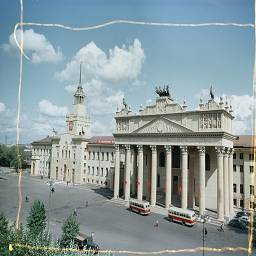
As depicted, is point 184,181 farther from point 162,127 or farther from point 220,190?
point 162,127

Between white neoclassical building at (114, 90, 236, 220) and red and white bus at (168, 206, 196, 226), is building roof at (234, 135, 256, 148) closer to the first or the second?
white neoclassical building at (114, 90, 236, 220)

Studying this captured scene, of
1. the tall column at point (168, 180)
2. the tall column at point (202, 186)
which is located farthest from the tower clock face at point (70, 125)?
the tall column at point (202, 186)

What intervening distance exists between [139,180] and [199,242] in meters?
16.5

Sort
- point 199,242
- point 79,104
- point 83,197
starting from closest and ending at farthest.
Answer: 1. point 199,242
2. point 83,197
3. point 79,104

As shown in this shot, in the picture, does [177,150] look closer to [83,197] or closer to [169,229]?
[169,229]

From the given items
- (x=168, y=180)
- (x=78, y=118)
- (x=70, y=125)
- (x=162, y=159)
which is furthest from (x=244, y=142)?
(x=70, y=125)

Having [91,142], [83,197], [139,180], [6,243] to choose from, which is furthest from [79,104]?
[6,243]

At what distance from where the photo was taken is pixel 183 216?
106ft

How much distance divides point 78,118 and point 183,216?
42.8 meters

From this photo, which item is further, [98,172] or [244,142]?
[98,172]

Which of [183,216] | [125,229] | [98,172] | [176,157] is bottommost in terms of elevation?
[125,229]

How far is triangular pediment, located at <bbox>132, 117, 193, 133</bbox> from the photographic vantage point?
3731 centimetres

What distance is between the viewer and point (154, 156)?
130 ft

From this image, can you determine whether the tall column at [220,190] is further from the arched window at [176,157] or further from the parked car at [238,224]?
the arched window at [176,157]
